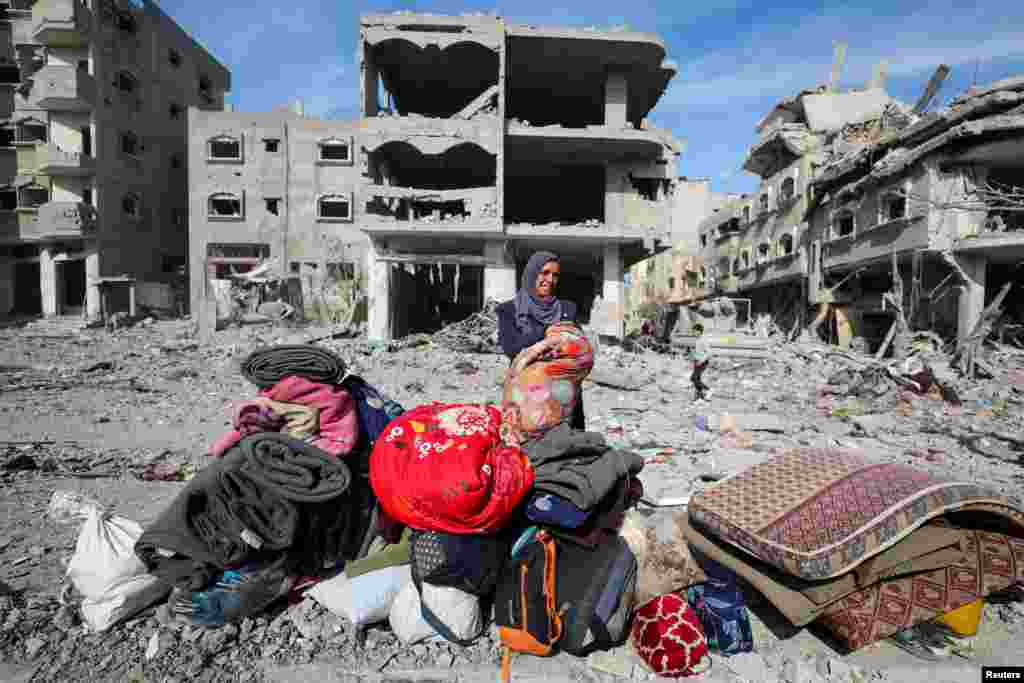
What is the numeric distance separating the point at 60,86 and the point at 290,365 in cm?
2575

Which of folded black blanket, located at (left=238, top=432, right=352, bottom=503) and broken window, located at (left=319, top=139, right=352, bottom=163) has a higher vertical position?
broken window, located at (left=319, top=139, right=352, bottom=163)

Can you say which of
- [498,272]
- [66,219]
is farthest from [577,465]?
[66,219]

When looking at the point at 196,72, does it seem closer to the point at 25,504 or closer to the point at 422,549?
the point at 25,504

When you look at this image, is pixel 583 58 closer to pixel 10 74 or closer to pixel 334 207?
pixel 334 207

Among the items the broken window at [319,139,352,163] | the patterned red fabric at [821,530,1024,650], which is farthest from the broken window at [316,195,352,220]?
the patterned red fabric at [821,530,1024,650]

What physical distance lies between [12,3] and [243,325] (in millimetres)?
17720

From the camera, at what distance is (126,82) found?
2195 cm

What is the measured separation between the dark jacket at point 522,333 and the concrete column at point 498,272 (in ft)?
35.7

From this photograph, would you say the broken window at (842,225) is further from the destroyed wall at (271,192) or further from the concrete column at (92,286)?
the concrete column at (92,286)

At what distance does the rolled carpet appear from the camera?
2375 millimetres

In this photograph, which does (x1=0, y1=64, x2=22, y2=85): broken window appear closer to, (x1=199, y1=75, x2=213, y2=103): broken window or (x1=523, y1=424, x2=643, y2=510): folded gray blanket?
(x1=199, y1=75, x2=213, y2=103): broken window

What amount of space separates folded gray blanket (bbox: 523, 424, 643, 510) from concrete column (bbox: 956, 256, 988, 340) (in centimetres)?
1613

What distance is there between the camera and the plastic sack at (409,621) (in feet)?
6.84

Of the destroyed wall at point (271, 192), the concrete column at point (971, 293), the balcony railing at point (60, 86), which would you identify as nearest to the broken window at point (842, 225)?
the concrete column at point (971, 293)
